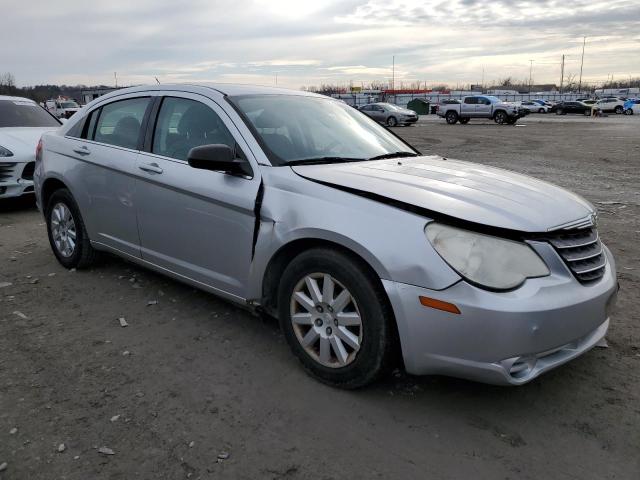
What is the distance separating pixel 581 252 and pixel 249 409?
193 centimetres

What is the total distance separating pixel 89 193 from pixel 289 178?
2279 mm

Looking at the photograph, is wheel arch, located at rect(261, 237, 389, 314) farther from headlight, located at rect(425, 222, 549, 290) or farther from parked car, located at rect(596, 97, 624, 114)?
parked car, located at rect(596, 97, 624, 114)

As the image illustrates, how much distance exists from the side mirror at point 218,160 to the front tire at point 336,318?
0.72m

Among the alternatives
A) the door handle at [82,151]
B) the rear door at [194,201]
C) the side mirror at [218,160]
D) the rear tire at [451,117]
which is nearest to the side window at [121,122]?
the door handle at [82,151]

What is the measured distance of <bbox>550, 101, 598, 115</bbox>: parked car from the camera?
51781mm

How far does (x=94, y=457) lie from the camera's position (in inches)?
98.7

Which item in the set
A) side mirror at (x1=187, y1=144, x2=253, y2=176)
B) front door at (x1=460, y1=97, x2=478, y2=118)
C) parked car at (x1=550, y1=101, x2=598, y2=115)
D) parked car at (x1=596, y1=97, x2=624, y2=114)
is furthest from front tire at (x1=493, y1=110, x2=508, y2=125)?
side mirror at (x1=187, y1=144, x2=253, y2=176)

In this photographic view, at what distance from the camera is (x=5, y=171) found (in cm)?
779

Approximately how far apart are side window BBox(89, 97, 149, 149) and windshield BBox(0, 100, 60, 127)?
5.41 m

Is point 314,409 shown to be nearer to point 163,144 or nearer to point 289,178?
point 289,178

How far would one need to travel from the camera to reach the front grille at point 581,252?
2.73 m

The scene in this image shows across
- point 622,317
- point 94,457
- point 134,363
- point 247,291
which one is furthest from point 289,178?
point 622,317

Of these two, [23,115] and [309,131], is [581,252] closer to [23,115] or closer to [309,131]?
[309,131]

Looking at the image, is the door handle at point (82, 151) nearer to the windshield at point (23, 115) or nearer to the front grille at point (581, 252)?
the front grille at point (581, 252)
